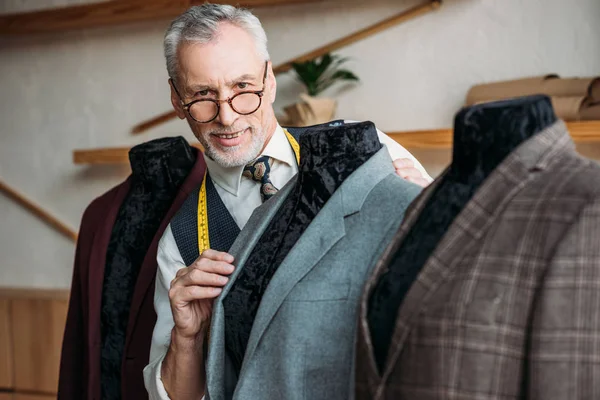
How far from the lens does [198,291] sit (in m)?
1.38

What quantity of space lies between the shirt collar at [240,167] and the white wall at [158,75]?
Result: 4.79 ft

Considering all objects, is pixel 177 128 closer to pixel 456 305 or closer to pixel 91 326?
pixel 91 326

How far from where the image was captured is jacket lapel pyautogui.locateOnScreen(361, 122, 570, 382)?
37.5 inches

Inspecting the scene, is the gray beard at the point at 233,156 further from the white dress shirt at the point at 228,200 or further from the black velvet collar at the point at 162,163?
the black velvet collar at the point at 162,163

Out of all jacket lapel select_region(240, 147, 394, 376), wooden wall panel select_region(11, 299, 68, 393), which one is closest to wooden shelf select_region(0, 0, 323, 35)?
wooden wall panel select_region(11, 299, 68, 393)

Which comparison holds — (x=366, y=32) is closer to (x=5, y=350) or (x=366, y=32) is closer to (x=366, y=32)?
(x=366, y=32)

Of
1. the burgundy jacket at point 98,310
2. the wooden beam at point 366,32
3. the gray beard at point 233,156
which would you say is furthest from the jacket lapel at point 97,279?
the wooden beam at point 366,32

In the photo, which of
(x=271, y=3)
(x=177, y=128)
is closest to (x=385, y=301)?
(x=271, y=3)

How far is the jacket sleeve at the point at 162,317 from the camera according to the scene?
5.26ft

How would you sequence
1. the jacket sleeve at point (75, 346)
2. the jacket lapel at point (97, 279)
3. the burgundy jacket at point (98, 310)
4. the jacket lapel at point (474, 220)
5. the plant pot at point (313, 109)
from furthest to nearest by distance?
the plant pot at point (313, 109) < the jacket sleeve at point (75, 346) < the jacket lapel at point (97, 279) < the burgundy jacket at point (98, 310) < the jacket lapel at point (474, 220)

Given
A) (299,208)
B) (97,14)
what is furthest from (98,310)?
(97,14)

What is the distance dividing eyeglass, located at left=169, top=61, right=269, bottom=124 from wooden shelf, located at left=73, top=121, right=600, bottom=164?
1.37 metres

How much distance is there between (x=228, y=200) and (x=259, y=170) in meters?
0.10

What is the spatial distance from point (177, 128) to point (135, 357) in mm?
1924
